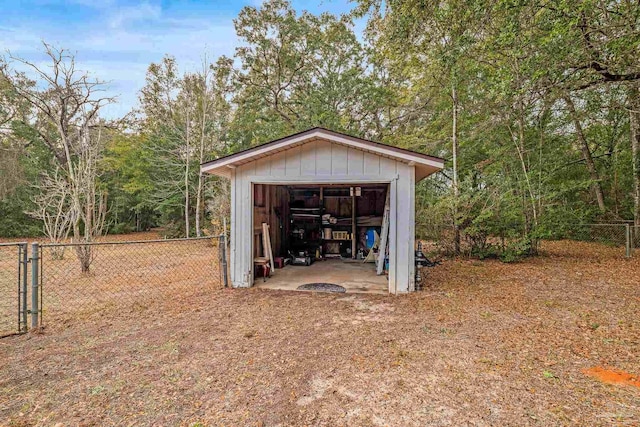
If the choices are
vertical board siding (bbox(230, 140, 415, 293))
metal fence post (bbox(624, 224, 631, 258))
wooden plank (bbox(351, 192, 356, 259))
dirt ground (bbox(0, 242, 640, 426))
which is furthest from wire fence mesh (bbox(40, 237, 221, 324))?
metal fence post (bbox(624, 224, 631, 258))

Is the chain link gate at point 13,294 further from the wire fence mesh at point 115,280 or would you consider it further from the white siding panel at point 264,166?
the white siding panel at point 264,166

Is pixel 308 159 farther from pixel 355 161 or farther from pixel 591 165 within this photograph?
pixel 591 165

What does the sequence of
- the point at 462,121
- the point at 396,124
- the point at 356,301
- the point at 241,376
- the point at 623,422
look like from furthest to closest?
1. the point at 396,124
2. the point at 462,121
3. the point at 356,301
4. the point at 241,376
5. the point at 623,422

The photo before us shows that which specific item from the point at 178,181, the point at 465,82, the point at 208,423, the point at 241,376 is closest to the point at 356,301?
the point at 241,376

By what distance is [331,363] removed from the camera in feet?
9.21

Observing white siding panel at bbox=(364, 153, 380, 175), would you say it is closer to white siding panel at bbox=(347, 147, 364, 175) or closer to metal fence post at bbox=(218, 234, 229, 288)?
white siding panel at bbox=(347, 147, 364, 175)

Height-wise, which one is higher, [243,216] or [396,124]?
[396,124]

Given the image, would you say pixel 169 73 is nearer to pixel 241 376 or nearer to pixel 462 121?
pixel 462 121

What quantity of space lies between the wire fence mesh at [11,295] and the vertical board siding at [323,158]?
3787 millimetres

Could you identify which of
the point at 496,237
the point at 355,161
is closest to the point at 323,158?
the point at 355,161

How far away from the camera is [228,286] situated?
5.59 m

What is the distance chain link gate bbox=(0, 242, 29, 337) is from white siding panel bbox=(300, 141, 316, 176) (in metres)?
3.60

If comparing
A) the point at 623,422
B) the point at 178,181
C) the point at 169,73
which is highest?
the point at 169,73

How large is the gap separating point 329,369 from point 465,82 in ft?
29.0
